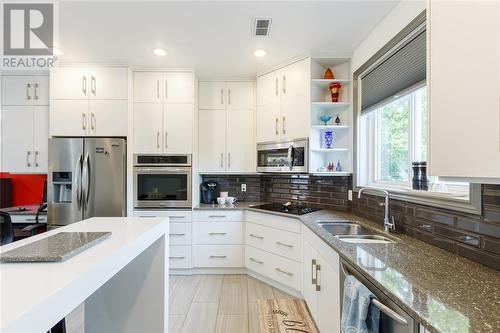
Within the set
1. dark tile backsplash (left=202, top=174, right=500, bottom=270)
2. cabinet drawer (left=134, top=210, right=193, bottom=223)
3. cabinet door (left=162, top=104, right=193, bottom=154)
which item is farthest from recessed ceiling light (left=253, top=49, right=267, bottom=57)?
cabinet drawer (left=134, top=210, right=193, bottom=223)

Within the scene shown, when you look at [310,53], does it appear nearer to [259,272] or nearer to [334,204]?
[334,204]

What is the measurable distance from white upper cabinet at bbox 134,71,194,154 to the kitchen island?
156cm

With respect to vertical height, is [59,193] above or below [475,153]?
below

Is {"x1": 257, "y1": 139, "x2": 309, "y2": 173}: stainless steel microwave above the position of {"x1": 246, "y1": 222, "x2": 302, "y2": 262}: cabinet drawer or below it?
above

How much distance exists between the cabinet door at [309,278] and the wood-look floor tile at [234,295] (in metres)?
0.60

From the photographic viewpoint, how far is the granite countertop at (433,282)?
77 centimetres

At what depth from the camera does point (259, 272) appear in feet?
9.79

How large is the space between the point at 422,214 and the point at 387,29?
4.91 feet

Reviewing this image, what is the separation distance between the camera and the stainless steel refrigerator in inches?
113

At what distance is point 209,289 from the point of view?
2.83 meters

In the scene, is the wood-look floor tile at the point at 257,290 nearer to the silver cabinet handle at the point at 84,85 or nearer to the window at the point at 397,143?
the window at the point at 397,143

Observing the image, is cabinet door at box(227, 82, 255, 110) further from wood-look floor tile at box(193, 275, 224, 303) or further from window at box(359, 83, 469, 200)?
wood-look floor tile at box(193, 275, 224, 303)

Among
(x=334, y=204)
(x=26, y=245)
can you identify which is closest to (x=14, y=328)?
(x=26, y=245)

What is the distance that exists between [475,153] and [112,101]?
11.1 ft
